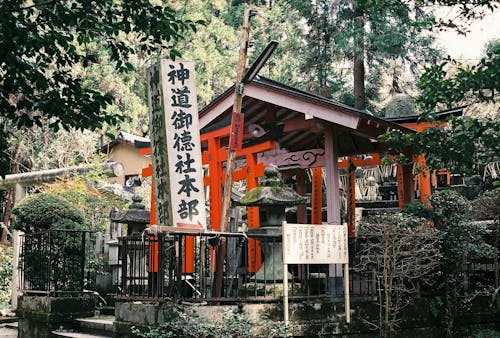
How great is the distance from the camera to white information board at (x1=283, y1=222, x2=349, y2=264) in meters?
8.25

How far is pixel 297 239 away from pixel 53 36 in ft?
14.5

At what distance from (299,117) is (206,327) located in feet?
19.0

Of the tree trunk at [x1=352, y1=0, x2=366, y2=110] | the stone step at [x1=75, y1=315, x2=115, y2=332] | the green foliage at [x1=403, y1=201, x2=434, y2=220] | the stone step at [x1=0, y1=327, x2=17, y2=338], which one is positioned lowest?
the stone step at [x1=0, y1=327, x2=17, y2=338]

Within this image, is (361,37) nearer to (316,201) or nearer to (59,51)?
(316,201)

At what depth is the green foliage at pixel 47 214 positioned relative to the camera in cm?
1199

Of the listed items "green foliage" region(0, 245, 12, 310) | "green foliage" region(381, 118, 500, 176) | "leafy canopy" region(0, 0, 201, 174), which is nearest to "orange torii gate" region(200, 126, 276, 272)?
"green foliage" region(381, 118, 500, 176)

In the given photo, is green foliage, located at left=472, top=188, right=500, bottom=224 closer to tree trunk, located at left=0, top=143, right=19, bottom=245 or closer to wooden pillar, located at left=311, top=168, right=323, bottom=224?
wooden pillar, located at left=311, top=168, right=323, bottom=224

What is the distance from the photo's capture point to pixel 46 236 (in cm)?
1172

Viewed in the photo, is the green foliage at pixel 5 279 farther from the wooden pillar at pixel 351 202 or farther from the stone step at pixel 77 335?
the wooden pillar at pixel 351 202

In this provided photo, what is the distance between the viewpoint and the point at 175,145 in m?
8.41

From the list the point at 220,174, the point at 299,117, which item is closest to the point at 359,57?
the point at 299,117

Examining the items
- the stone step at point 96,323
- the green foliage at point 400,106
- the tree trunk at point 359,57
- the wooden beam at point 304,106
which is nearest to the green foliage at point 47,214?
the stone step at point 96,323

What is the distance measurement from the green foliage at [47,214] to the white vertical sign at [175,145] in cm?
426

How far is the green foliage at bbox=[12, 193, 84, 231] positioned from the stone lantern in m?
4.36
